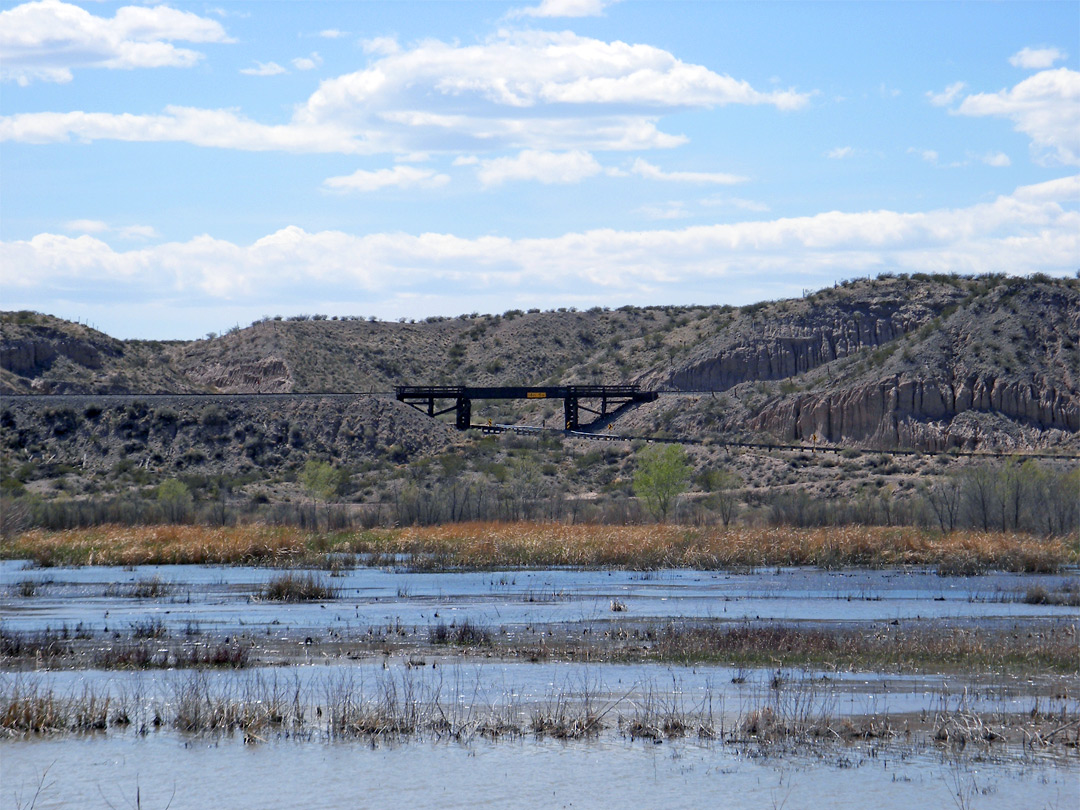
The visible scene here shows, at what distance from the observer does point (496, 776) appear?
50.9ft

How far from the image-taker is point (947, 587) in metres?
33.7

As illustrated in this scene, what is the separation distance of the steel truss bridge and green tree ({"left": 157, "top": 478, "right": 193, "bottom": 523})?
17.9 meters

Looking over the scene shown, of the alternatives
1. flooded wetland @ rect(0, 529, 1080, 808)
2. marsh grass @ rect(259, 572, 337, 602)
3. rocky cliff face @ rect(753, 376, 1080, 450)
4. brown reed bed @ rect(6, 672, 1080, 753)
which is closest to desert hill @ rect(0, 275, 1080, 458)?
rocky cliff face @ rect(753, 376, 1080, 450)

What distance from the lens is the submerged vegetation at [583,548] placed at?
3934 cm

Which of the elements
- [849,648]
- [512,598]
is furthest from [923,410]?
[849,648]

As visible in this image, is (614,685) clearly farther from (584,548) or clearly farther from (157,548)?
(157,548)

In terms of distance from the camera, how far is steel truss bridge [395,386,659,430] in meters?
79.4

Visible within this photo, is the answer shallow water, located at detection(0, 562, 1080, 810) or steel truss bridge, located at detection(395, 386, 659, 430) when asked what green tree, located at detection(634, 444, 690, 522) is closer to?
steel truss bridge, located at detection(395, 386, 659, 430)

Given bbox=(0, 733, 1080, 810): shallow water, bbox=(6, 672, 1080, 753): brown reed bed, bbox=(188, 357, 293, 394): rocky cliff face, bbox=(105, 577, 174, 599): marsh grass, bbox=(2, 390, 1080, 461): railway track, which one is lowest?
bbox=(105, 577, 174, 599): marsh grass

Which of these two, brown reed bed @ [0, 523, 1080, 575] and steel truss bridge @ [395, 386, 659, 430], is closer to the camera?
brown reed bed @ [0, 523, 1080, 575]

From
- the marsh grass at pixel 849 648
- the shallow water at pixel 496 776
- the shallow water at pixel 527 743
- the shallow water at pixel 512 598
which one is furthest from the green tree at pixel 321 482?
the shallow water at pixel 496 776

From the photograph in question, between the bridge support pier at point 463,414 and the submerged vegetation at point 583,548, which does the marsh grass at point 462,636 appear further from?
the bridge support pier at point 463,414

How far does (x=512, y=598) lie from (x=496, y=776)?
53.4ft

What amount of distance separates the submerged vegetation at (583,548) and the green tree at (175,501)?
591 centimetres
